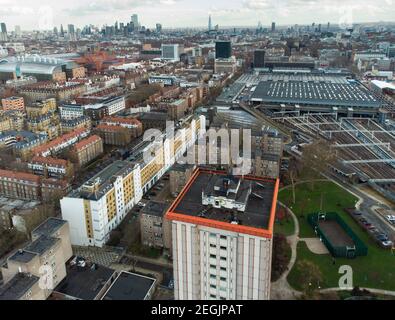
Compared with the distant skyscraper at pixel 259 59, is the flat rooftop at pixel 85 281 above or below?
below

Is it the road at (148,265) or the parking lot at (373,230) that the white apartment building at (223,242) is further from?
the parking lot at (373,230)

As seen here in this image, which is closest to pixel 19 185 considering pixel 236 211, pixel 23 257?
pixel 23 257

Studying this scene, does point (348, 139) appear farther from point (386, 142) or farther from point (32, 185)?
point (32, 185)

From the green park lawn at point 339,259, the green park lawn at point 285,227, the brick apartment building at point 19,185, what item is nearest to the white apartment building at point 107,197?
the brick apartment building at point 19,185

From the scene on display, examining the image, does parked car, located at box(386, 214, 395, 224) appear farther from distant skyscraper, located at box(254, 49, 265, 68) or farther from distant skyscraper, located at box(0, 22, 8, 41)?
distant skyscraper, located at box(0, 22, 8, 41)

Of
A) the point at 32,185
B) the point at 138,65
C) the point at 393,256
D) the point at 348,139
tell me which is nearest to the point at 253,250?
the point at 393,256

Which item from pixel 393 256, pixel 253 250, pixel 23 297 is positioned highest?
pixel 253 250

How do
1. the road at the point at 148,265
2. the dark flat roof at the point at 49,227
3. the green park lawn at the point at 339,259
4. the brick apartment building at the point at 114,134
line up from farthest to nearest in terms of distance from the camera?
the brick apartment building at the point at 114,134, the road at the point at 148,265, the dark flat roof at the point at 49,227, the green park lawn at the point at 339,259
